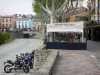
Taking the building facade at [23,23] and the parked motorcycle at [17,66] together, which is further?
the building facade at [23,23]

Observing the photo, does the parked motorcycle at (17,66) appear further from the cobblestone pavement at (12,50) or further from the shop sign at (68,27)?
the shop sign at (68,27)

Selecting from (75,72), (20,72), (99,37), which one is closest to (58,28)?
(20,72)

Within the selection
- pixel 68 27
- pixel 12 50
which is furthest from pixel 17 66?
pixel 12 50

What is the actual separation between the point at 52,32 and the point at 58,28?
1020mm

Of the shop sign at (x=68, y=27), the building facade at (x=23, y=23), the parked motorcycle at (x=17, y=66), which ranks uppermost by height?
the building facade at (x=23, y=23)

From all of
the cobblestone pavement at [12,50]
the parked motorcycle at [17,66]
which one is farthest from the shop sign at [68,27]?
the parked motorcycle at [17,66]

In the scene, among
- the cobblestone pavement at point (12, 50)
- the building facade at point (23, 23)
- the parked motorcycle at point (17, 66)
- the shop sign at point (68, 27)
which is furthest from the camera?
the building facade at point (23, 23)

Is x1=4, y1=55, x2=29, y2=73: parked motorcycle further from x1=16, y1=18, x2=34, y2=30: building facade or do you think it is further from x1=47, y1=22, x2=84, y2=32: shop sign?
x1=16, y1=18, x2=34, y2=30: building facade

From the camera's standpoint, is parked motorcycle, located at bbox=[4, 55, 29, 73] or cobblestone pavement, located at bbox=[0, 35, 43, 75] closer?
parked motorcycle, located at bbox=[4, 55, 29, 73]

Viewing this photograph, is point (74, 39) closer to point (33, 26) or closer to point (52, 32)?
point (52, 32)

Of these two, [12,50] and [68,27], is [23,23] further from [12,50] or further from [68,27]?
[68,27]

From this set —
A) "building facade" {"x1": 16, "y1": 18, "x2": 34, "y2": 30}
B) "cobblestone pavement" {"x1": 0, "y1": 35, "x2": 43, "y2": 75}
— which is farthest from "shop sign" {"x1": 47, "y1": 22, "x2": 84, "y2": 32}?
"building facade" {"x1": 16, "y1": 18, "x2": 34, "y2": 30}

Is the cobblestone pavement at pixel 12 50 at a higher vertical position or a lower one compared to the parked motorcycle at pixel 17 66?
lower

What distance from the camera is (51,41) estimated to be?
29.9 m
